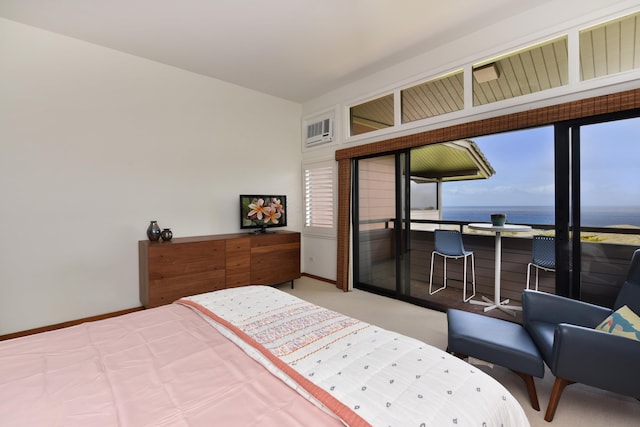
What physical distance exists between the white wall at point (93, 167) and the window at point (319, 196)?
1.26m

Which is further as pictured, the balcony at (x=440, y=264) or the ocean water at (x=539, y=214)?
the balcony at (x=440, y=264)

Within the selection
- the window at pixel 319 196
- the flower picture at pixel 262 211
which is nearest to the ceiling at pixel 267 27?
the window at pixel 319 196

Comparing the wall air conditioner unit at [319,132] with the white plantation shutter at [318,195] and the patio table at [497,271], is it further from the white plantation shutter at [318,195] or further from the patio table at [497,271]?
the patio table at [497,271]

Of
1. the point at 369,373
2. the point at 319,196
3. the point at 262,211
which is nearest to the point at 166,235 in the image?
the point at 262,211

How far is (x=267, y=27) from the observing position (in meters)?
2.71

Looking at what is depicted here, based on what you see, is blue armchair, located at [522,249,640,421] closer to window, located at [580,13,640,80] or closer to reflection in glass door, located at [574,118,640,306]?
reflection in glass door, located at [574,118,640,306]

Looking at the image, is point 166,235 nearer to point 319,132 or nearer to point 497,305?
point 319,132

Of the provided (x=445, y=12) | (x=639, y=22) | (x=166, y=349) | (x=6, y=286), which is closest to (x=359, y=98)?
(x=445, y=12)

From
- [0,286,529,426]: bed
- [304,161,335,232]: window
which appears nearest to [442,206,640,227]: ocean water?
[304,161,335,232]: window

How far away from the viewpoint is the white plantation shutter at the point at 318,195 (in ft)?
14.6

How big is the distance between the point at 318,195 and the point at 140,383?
3777mm

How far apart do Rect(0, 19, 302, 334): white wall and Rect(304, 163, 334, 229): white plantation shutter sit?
49.8 inches

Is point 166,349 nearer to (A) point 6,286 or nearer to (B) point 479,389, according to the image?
(B) point 479,389

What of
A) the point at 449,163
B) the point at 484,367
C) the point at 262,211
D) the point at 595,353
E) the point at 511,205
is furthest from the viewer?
the point at 262,211
